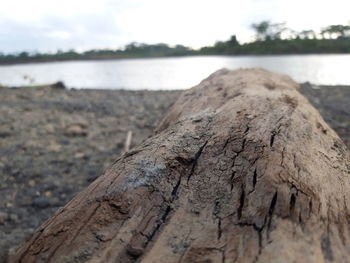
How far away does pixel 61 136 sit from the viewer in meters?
5.78

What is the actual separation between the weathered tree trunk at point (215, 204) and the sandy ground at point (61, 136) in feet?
4.70

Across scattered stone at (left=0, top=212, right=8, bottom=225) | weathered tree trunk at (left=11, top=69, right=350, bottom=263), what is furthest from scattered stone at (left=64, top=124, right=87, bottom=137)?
weathered tree trunk at (left=11, top=69, right=350, bottom=263)

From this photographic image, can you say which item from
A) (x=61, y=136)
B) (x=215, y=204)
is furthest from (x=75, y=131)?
(x=215, y=204)

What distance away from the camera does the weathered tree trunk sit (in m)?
1.23

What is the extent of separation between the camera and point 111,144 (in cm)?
556

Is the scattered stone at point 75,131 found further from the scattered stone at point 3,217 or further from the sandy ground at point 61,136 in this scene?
the scattered stone at point 3,217

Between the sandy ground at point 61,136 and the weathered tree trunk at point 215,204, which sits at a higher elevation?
the weathered tree trunk at point 215,204

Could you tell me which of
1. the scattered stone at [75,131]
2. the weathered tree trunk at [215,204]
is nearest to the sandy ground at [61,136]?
the scattered stone at [75,131]

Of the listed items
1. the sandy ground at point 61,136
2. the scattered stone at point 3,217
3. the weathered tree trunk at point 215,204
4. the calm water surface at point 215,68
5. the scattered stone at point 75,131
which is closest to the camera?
the weathered tree trunk at point 215,204

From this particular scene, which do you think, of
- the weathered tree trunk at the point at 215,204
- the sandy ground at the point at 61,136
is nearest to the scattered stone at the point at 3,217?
the sandy ground at the point at 61,136

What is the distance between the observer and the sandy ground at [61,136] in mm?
3766

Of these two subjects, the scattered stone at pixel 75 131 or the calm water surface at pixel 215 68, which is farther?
the calm water surface at pixel 215 68

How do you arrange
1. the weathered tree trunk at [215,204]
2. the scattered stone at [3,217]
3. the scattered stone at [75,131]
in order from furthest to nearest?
the scattered stone at [75,131] → the scattered stone at [3,217] → the weathered tree trunk at [215,204]

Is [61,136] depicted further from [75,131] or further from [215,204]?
[215,204]
